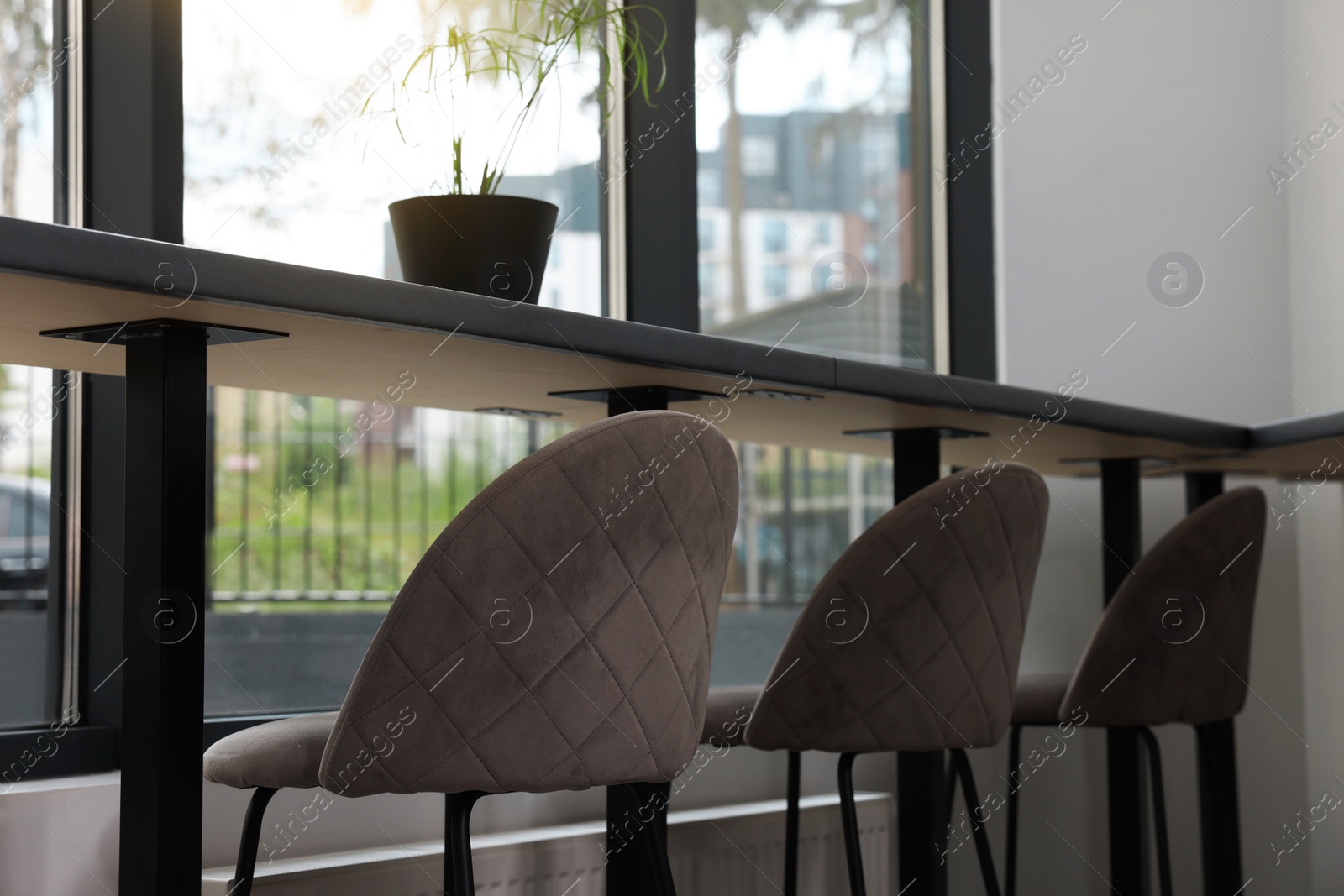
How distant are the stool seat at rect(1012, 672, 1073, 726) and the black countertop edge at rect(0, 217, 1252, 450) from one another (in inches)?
19.9

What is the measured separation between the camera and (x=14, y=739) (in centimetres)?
171

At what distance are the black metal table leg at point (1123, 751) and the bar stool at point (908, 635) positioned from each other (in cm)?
88

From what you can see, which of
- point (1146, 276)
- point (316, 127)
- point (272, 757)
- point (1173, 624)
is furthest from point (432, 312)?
point (1146, 276)

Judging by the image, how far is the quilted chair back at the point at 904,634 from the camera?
160 cm

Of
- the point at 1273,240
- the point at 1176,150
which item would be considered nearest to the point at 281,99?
the point at 1176,150

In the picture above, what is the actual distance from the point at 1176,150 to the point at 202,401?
2.60m

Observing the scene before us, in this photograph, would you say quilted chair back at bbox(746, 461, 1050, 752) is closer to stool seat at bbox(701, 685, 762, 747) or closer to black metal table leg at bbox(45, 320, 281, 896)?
stool seat at bbox(701, 685, 762, 747)

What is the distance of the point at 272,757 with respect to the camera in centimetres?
120

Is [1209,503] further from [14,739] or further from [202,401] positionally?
[14,739]

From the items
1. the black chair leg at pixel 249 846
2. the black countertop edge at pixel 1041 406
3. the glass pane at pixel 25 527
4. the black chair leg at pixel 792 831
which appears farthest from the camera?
the black chair leg at pixel 792 831

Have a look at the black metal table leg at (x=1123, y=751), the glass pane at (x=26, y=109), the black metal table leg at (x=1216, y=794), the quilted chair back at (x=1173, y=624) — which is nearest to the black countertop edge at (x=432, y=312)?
the quilted chair back at (x=1173, y=624)

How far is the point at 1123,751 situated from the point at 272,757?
5.73 ft

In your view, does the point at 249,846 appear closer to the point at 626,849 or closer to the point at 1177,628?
the point at 626,849

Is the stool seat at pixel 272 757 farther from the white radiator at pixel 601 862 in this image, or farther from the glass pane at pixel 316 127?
the glass pane at pixel 316 127
